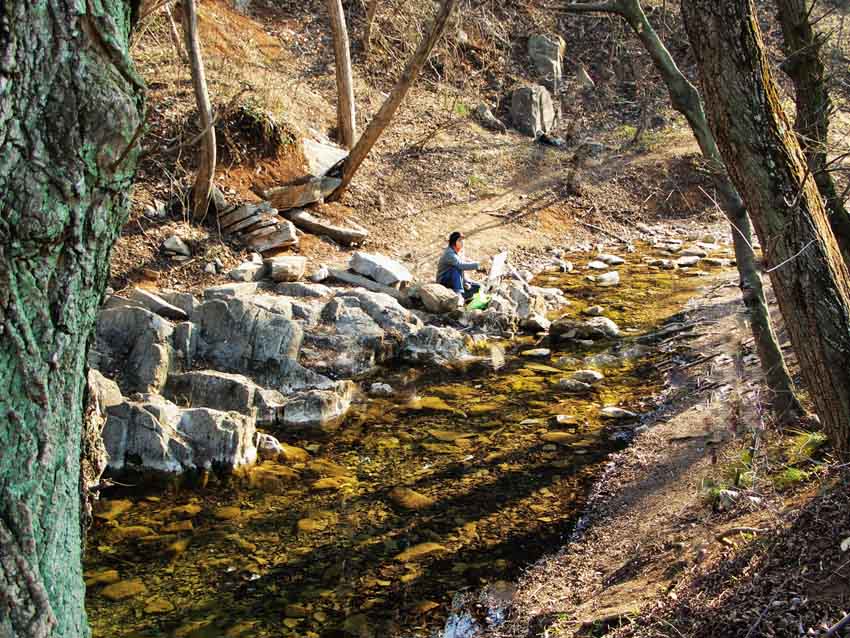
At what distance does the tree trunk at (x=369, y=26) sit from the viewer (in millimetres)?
17797

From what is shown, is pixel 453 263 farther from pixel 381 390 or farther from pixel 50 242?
pixel 50 242

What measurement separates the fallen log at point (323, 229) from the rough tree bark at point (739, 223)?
7.66 m

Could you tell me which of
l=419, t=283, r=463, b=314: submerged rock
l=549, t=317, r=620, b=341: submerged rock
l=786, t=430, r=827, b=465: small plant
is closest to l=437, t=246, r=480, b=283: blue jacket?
l=419, t=283, r=463, b=314: submerged rock

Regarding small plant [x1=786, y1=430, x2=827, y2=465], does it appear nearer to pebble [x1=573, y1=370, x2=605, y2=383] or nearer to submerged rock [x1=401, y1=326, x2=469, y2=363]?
pebble [x1=573, y1=370, x2=605, y2=383]

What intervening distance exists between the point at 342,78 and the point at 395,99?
2.01 metres

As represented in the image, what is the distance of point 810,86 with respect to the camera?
251 inches

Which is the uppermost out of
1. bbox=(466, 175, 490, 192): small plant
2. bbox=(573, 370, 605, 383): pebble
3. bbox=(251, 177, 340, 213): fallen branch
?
bbox=(466, 175, 490, 192): small plant

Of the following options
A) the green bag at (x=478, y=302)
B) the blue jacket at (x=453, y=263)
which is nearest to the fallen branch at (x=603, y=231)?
the green bag at (x=478, y=302)

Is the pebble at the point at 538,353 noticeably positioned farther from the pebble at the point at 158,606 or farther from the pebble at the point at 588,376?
the pebble at the point at 158,606

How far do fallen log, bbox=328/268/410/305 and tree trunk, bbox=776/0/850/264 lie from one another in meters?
6.37

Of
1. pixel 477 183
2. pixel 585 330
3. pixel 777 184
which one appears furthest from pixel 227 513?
pixel 477 183

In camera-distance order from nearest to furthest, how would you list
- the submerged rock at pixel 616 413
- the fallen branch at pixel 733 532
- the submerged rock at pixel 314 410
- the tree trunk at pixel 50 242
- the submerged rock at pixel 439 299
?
the tree trunk at pixel 50 242
the fallen branch at pixel 733 532
the submerged rock at pixel 616 413
the submerged rock at pixel 314 410
the submerged rock at pixel 439 299

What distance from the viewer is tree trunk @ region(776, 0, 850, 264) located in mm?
6117

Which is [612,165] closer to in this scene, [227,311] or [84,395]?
[227,311]
